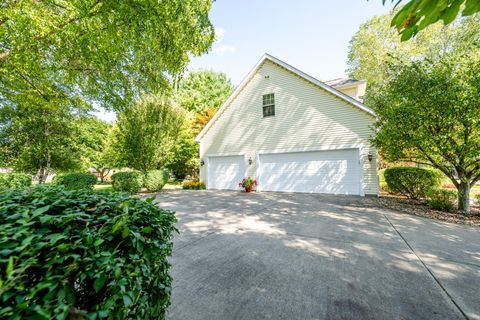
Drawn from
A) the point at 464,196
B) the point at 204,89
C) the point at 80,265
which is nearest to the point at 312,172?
the point at 464,196

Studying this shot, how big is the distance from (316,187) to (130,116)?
32.6 ft

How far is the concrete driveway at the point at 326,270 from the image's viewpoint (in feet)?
6.58

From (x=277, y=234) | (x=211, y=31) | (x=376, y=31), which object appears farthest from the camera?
(x=376, y=31)

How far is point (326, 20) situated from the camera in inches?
313

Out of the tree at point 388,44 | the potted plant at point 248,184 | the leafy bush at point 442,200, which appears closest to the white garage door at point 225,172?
the potted plant at point 248,184

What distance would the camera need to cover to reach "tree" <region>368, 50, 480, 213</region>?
16.7 ft

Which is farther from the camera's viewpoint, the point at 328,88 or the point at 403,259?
the point at 328,88

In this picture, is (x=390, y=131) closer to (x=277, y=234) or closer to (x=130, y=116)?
(x=277, y=234)

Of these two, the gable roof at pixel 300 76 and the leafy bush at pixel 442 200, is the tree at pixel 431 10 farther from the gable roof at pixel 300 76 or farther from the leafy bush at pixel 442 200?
the gable roof at pixel 300 76

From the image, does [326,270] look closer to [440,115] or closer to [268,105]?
[440,115]

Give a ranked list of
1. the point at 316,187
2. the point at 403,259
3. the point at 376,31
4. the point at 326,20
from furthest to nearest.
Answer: the point at 376,31 → the point at 316,187 → the point at 326,20 → the point at 403,259

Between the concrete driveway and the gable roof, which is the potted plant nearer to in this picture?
the gable roof

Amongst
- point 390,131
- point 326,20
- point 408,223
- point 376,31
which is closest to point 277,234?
point 408,223

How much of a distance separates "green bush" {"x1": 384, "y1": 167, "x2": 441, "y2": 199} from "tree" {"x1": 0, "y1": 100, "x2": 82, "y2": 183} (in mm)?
16406
